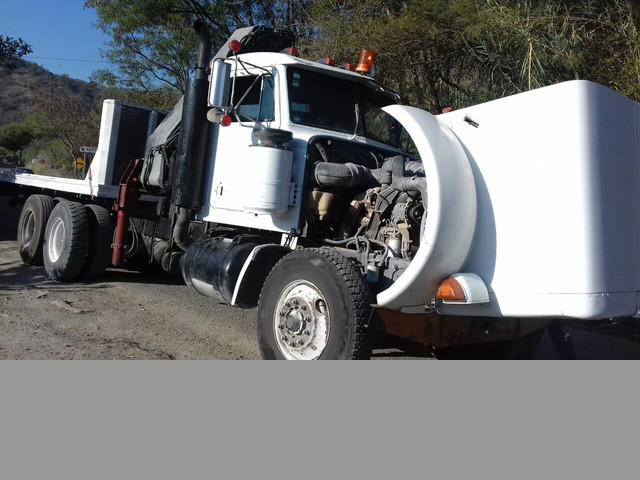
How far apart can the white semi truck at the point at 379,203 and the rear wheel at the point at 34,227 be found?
2.32m

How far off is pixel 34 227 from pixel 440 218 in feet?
23.8

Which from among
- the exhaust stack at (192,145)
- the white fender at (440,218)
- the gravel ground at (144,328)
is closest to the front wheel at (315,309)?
the white fender at (440,218)

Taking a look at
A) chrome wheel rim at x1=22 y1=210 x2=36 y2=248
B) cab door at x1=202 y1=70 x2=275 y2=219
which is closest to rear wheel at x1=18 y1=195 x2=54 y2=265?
chrome wheel rim at x1=22 y1=210 x2=36 y2=248

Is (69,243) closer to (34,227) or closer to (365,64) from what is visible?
(34,227)

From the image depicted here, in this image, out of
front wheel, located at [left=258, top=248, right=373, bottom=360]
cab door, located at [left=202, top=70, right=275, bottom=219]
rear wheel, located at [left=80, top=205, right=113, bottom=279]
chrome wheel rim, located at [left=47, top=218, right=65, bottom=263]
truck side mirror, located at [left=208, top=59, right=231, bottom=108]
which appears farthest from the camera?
chrome wheel rim, located at [left=47, top=218, right=65, bottom=263]

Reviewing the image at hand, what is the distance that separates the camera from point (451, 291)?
142 inches

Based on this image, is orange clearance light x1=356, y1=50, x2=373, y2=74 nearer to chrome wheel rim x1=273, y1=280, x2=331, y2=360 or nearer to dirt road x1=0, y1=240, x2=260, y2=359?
chrome wheel rim x1=273, y1=280, x2=331, y2=360

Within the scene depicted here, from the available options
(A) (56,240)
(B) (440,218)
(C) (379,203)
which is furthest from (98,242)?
(B) (440,218)

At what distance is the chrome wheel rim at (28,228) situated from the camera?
9227mm

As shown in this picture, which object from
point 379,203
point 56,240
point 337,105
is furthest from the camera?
point 56,240

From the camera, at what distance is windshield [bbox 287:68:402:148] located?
5.39m

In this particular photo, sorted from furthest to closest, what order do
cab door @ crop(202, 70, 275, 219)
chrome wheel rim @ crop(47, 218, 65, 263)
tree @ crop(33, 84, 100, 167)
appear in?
tree @ crop(33, 84, 100, 167) → chrome wheel rim @ crop(47, 218, 65, 263) → cab door @ crop(202, 70, 275, 219)

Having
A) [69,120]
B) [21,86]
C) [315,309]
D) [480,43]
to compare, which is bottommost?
[315,309]

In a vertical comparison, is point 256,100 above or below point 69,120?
below
